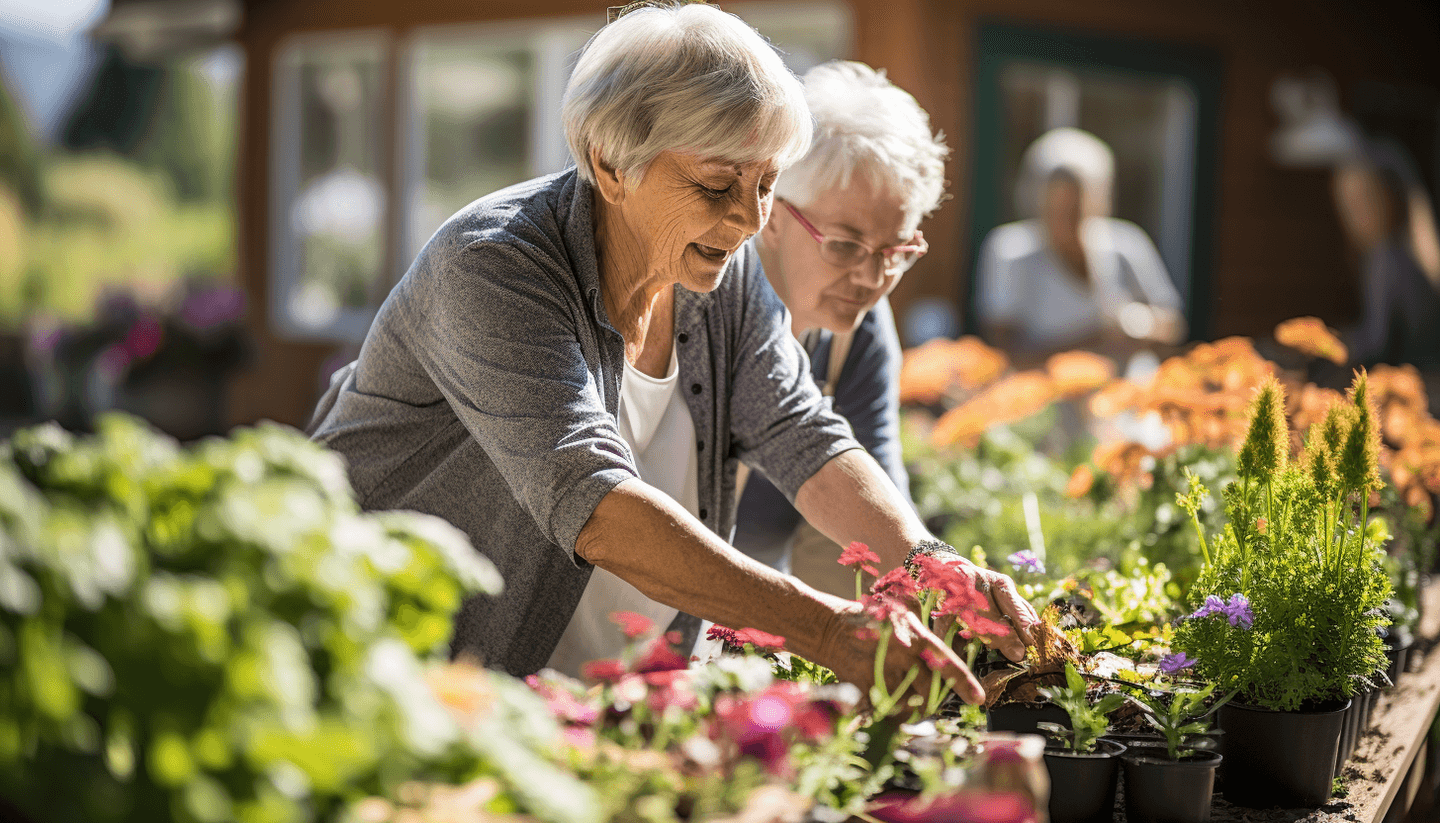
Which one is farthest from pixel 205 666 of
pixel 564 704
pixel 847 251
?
pixel 847 251

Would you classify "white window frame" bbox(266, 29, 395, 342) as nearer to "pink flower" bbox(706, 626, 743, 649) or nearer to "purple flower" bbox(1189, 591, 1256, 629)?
"pink flower" bbox(706, 626, 743, 649)

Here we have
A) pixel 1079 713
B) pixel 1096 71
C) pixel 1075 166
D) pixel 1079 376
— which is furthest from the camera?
pixel 1096 71

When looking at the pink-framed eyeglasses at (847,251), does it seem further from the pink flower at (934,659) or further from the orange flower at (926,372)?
the orange flower at (926,372)

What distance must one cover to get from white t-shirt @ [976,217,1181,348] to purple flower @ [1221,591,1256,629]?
140 inches

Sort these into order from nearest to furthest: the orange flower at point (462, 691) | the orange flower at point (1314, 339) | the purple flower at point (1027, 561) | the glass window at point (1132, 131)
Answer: the orange flower at point (462, 691), the purple flower at point (1027, 561), the orange flower at point (1314, 339), the glass window at point (1132, 131)

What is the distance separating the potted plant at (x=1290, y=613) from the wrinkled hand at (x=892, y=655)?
36 cm

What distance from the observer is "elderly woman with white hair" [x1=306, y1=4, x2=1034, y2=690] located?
131 centimetres

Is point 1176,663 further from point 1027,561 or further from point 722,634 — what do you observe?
point 722,634

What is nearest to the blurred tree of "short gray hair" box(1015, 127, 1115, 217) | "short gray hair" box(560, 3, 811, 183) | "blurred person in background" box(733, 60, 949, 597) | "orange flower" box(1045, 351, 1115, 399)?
"short gray hair" box(1015, 127, 1115, 217)

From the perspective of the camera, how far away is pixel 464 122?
764 cm

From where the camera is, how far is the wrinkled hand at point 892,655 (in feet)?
3.91

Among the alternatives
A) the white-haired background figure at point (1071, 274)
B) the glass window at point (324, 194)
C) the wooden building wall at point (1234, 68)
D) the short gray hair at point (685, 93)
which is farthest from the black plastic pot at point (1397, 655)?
the glass window at point (324, 194)

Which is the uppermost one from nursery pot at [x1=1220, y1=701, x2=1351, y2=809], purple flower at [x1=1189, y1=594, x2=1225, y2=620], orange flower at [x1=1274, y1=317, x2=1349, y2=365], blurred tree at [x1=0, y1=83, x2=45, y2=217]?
orange flower at [x1=1274, y1=317, x2=1349, y2=365]

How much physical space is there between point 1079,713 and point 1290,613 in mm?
318
